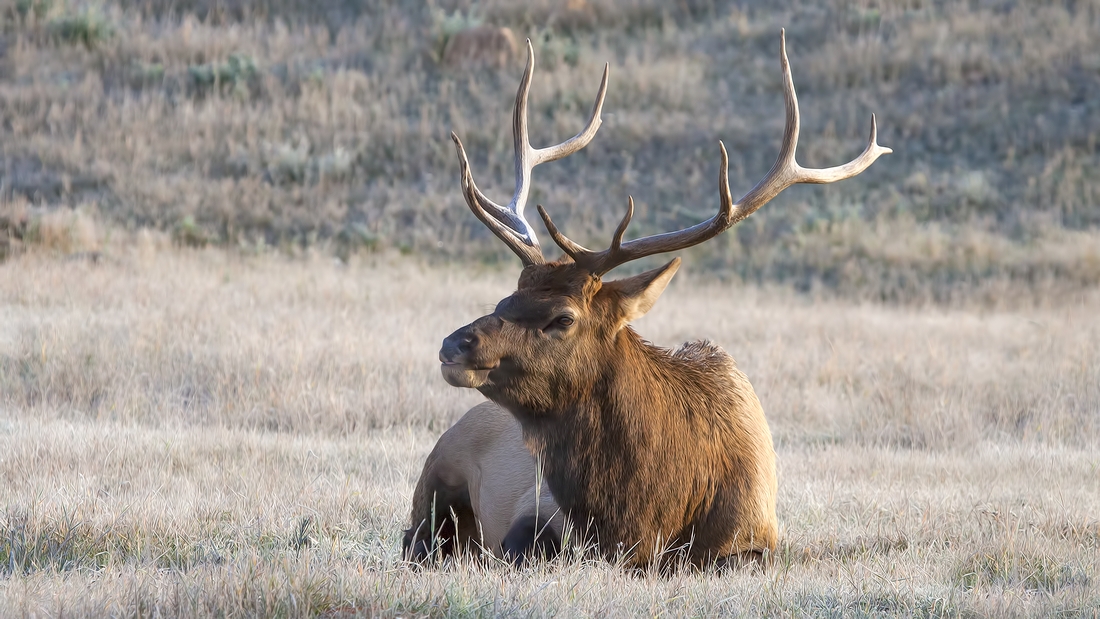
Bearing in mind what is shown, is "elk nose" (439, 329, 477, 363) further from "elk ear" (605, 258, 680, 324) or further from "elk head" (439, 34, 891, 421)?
"elk ear" (605, 258, 680, 324)

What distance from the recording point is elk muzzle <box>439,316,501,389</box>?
4504 millimetres

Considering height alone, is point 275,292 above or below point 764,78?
below

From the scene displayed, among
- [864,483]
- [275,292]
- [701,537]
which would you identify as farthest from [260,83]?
[701,537]

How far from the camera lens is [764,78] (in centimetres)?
2427

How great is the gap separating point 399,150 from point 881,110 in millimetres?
8708

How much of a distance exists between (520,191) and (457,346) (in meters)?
1.30

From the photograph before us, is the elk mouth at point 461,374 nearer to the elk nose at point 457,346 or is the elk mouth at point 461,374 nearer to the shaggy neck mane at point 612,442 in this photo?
the elk nose at point 457,346

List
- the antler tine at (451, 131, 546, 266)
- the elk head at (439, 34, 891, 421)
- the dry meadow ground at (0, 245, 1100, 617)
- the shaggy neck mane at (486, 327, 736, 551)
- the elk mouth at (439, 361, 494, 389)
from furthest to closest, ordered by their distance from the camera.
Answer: the antler tine at (451, 131, 546, 266) < the shaggy neck mane at (486, 327, 736, 551) < the elk head at (439, 34, 891, 421) < the elk mouth at (439, 361, 494, 389) < the dry meadow ground at (0, 245, 1100, 617)

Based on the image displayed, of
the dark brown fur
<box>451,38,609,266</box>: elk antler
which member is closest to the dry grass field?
the dark brown fur

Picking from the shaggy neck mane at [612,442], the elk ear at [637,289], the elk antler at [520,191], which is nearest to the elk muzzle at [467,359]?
the shaggy neck mane at [612,442]

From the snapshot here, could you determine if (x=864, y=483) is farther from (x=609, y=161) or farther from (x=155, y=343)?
(x=609, y=161)

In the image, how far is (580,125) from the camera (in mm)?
22266

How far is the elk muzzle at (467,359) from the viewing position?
4.50m

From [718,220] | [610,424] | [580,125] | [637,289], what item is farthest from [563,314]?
[580,125]
